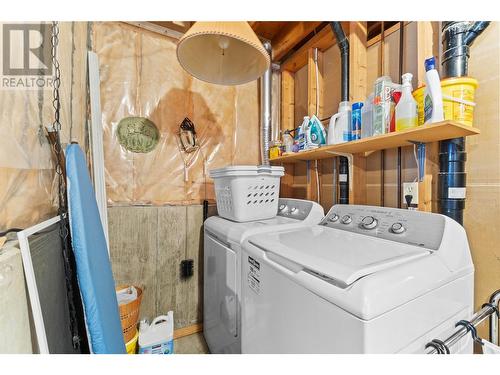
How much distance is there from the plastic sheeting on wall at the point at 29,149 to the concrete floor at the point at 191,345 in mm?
1459

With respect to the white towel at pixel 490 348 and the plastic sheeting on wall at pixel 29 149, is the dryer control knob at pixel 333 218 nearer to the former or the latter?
the white towel at pixel 490 348

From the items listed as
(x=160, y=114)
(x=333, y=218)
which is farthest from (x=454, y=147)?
(x=160, y=114)

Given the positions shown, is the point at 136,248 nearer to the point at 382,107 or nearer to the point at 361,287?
the point at 361,287

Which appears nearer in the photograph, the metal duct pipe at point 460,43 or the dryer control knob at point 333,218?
the metal duct pipe at point 460,43

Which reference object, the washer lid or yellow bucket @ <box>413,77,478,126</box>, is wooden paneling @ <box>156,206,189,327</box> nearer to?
the washer lid

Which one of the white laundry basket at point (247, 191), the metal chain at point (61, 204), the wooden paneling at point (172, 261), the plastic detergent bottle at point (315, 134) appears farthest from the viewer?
the wooden paneling at point (172, 261)

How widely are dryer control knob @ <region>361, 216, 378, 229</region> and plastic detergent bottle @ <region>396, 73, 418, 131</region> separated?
Result: 472 millimetres

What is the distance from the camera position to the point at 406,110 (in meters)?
1.11

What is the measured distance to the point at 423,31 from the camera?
4.08ft

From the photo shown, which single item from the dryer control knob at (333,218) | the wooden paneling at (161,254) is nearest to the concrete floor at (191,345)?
the wooden paneling at (161,254)

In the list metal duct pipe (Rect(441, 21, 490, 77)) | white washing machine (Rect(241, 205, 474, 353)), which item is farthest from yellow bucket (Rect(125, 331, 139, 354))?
metal duct pipe (Rect(441, 21, 490, 77))

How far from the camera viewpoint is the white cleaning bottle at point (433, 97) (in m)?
0.98

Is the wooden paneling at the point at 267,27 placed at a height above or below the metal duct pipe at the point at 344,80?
above
